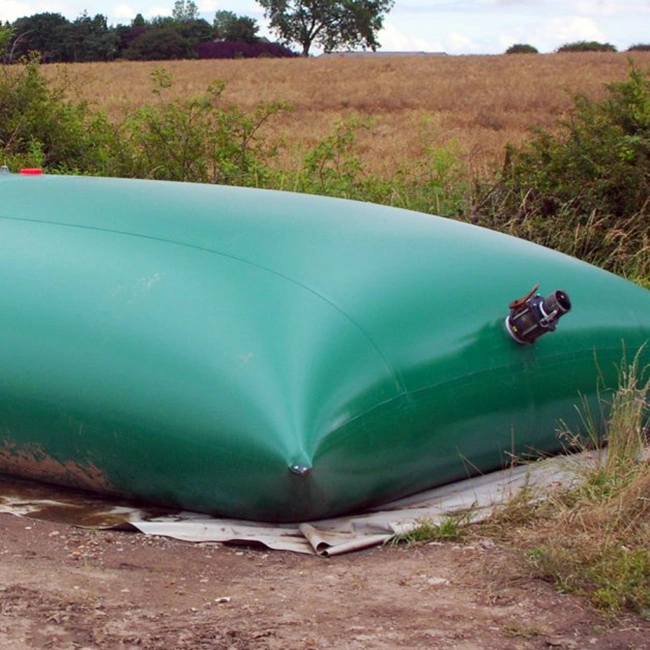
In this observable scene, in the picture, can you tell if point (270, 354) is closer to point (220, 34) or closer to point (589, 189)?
point (589, 189)

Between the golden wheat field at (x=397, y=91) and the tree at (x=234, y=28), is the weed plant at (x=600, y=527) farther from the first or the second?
the tree at (x=234, y=28)

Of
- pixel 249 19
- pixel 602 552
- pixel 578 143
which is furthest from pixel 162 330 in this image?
pixel 249 19

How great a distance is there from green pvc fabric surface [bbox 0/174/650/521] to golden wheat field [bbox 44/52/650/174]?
20.4 ft

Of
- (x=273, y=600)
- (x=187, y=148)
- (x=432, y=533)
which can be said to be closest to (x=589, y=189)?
(x=187, y=148)

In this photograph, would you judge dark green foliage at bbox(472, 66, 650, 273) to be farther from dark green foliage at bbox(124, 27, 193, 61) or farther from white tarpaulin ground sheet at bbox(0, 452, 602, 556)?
dark green foliage at bbox(124, 27, 193, 61)

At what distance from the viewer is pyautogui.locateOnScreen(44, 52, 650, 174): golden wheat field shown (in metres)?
16.9

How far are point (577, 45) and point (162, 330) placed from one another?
5404cm

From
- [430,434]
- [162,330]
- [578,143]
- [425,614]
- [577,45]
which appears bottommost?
[425,614]

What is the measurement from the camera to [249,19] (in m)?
70.7

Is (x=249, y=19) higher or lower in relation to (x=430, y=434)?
higher

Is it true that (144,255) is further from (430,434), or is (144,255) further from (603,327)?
(603,327)

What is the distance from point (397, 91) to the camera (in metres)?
27.1

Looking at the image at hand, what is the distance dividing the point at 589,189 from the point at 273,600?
4.62m

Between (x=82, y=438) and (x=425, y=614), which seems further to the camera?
(x=82, y=438)
